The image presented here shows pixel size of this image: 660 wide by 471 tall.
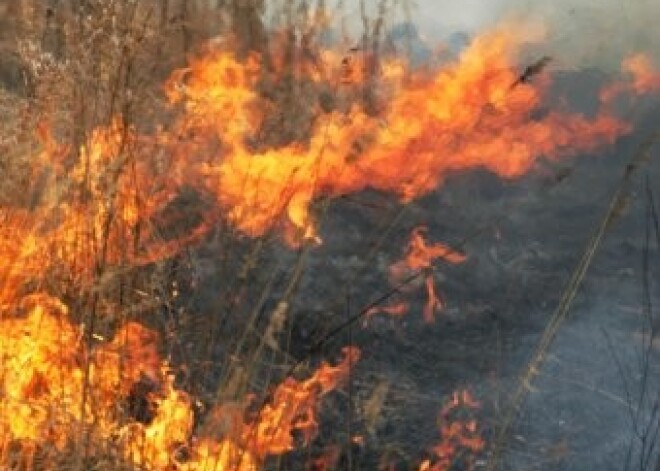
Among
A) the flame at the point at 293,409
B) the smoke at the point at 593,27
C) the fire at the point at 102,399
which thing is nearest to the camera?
the fire at the point at 102,399

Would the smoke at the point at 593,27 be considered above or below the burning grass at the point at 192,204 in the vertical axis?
above

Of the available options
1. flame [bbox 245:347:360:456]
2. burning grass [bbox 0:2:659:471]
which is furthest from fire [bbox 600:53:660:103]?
flame [bbox 245:347:360:456]

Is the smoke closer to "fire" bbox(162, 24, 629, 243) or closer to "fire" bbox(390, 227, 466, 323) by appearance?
"fire" bbox(162, 24, 629, 243)

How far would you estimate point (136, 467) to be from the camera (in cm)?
217

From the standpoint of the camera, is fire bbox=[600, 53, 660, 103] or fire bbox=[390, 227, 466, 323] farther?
fire bbox=[600, 53, 660, 103]

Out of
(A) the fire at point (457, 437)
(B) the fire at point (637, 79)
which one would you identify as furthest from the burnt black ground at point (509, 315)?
(B) the fire at point (637, 79)

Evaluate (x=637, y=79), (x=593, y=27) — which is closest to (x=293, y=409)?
(x=637, y=79)

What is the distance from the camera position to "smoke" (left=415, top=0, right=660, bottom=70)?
7137mm

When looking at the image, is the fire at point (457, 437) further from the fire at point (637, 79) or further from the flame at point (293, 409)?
the fire at point (637, 79)

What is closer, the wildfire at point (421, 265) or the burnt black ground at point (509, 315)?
the burnt black ground at point (509, 315)

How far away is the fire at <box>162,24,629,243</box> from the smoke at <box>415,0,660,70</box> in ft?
2.05

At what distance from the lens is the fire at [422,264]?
4535 mm

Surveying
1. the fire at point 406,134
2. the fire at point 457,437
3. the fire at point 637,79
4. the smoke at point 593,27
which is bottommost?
the fire at point 457,437

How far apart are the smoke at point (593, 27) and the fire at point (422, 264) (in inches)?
103
